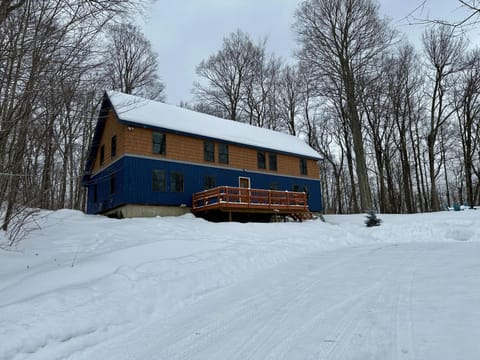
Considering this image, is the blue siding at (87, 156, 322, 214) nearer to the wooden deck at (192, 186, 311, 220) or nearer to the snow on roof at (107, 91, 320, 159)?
the wooden deck at (192, 186, 311, 220)

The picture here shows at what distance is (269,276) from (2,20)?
20.0 feet

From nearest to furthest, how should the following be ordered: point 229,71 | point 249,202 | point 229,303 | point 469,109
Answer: point 229,303 → point 249,202 → point 469,109 → point 229,71

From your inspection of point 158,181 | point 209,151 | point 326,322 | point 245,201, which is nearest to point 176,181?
point 158,181

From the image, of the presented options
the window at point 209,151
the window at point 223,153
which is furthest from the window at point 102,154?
the window at point 223,153

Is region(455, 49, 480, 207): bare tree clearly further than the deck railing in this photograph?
Yes

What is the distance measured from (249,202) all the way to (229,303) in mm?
11069

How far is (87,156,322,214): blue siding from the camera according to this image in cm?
1466

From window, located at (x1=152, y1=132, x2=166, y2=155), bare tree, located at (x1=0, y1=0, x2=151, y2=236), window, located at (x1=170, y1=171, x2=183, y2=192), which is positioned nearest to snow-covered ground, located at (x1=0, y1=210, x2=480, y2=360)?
bare tree, located at (x1=0, y1=0, x2=151, y2=236)

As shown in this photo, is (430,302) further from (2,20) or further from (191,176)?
(191,176)

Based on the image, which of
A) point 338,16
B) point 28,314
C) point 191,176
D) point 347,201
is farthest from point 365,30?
point 347,201

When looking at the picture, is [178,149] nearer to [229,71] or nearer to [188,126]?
[188,126]

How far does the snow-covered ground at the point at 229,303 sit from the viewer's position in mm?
3059

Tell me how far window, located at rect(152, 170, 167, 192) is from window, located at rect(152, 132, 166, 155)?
39.9 inches

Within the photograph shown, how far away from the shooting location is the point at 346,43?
781 inches
